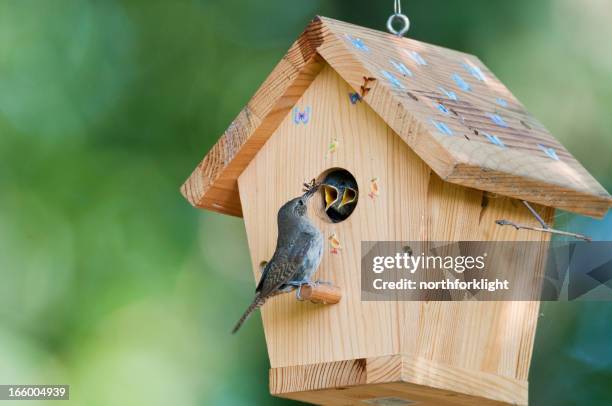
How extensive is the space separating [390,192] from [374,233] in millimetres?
138

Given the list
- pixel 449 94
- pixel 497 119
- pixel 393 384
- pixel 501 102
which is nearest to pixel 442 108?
pixel 449 94

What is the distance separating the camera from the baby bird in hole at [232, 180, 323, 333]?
3.77 meters

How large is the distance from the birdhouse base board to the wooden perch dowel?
20 centimetres

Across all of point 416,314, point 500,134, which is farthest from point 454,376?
point 500,134

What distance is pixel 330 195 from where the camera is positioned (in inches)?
157

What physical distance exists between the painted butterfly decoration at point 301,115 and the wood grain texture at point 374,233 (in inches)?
0.7

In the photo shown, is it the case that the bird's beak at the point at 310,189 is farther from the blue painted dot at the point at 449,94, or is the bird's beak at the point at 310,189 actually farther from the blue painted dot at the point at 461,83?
the blue painted dot at the point at 461,83

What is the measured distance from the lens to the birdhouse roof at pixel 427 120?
363 centimetres

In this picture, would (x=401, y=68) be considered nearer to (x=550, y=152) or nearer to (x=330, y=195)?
(x=330, y=195)

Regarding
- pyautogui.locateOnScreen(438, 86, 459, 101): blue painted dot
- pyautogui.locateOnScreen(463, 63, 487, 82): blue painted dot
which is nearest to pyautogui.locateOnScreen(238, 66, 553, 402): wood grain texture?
pyautogui.locateOnScreen(438, 86, 459, 101): blue painted dot

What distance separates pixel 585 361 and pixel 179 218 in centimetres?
218

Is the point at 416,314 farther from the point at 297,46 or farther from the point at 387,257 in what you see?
the point at 297,46

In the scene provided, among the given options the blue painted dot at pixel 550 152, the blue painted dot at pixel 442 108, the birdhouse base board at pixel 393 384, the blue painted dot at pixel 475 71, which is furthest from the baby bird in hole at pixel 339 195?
the blue painted dot at pixel 475 71

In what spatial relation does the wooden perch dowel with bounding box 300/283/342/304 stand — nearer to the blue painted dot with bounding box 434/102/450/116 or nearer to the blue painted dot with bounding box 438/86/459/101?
→ the blue painted dot with bounding box 434/102/450/116
